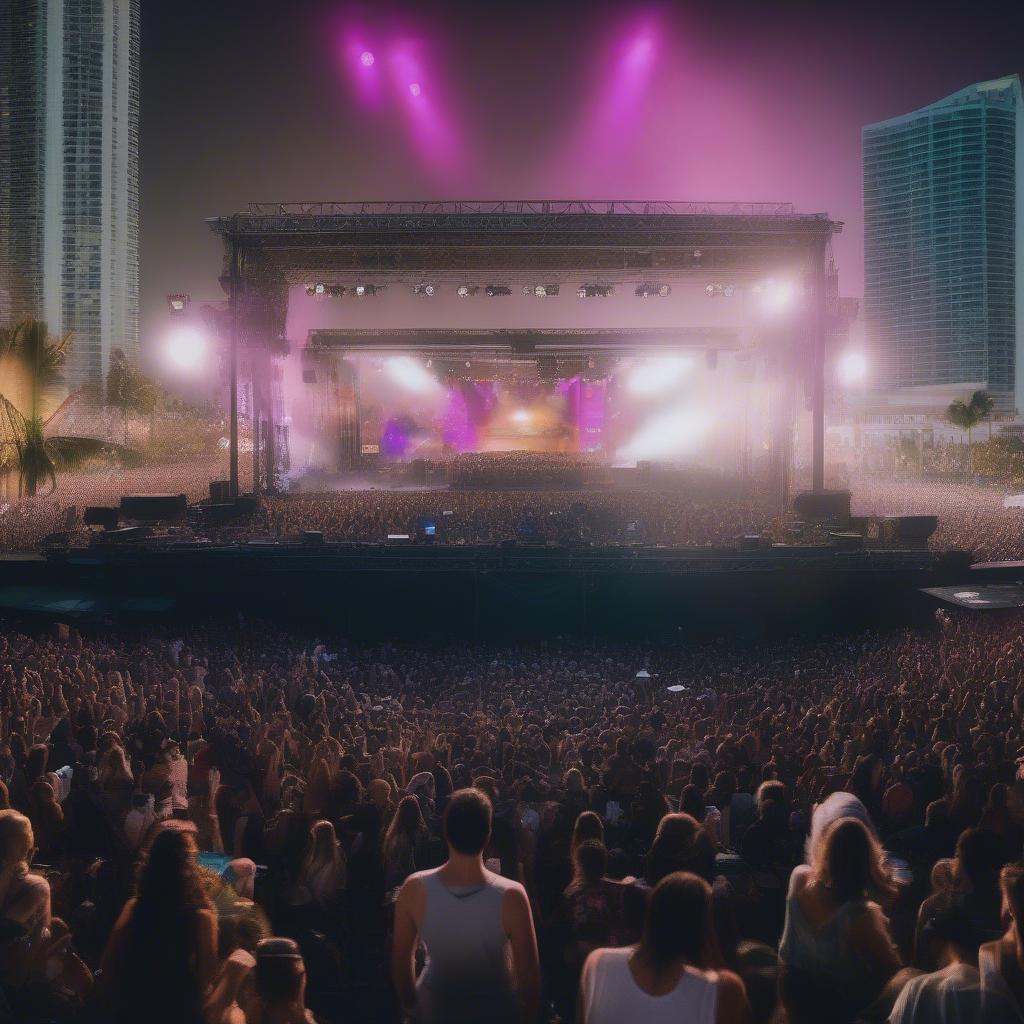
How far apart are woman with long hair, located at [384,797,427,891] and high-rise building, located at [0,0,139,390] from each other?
63246mm

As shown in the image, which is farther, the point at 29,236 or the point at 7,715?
the point at 29,236

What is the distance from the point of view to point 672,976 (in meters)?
2.19

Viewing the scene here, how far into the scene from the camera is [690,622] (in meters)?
17.8

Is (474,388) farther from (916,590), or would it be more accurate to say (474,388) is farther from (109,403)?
(916,590)

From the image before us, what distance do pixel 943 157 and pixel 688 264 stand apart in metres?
98.4

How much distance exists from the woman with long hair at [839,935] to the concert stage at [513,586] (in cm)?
1479

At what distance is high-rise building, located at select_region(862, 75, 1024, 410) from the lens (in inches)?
3910

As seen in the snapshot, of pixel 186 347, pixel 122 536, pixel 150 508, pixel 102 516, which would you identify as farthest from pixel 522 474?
pixel 122 536

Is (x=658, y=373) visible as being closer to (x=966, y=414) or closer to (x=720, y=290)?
(x=720, y=290)

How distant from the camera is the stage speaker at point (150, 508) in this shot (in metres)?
22.8

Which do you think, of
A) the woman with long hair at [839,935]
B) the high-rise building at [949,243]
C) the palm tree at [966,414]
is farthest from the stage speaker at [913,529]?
the high-rise building at [949,243]

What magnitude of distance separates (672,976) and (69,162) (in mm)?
70614

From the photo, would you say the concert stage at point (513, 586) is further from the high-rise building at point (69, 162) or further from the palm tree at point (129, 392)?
the high-rise building at point (69, 162)

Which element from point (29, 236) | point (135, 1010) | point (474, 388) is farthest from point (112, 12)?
point (135, 1010)
